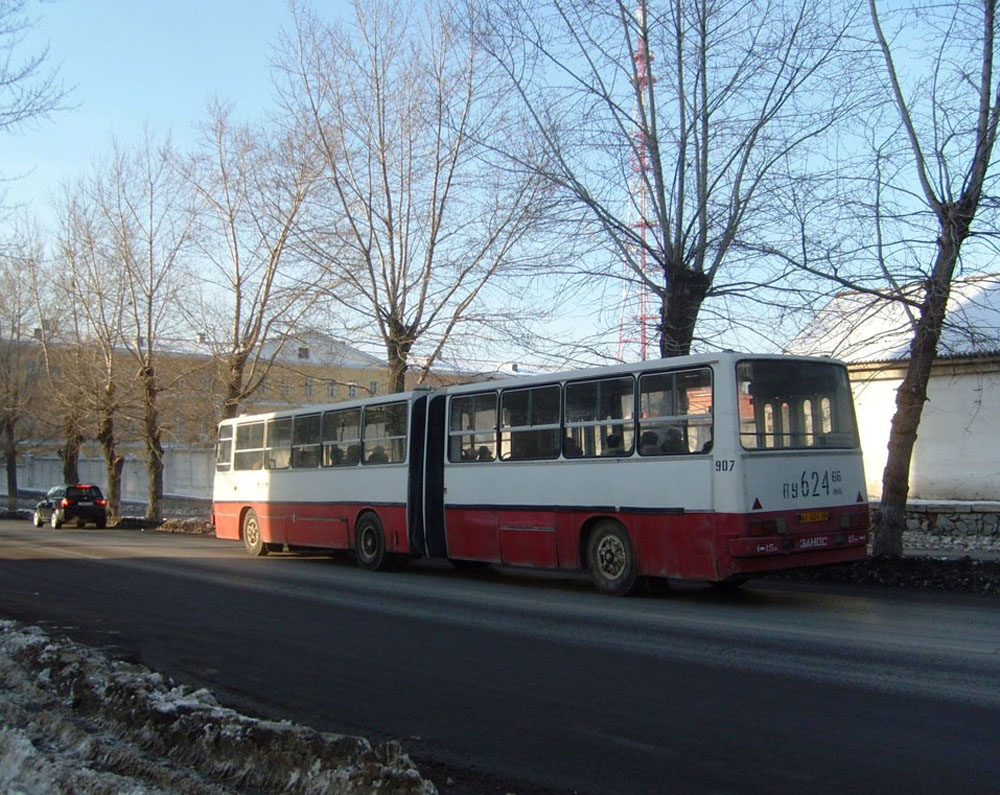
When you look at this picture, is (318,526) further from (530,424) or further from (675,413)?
(675,413)

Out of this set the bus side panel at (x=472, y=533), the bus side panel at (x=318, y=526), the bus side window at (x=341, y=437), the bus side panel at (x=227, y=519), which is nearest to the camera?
the bus side panel at (x=472, y=533)

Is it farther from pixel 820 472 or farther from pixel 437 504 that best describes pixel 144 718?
pixel 437 504

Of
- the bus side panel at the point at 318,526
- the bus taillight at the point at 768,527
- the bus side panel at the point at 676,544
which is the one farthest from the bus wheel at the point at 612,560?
the bus side panel at the point at 318,526

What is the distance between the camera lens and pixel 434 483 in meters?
15.9

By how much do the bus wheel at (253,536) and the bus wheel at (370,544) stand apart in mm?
3870

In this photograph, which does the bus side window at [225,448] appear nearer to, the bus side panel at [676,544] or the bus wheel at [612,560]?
the bus wheel at [612,560]

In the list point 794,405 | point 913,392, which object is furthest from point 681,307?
point 794,405

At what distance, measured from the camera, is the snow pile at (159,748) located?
5.16 metres

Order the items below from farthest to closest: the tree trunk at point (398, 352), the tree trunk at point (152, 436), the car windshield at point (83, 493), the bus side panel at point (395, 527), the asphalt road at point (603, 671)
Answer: the car windshield at point (83, 493) < the tree trunk at point (152, 436) < the tree trunk at point (398, 352) < the bus side panel at point (395, 527) < the asphalt road at point (603, 671)

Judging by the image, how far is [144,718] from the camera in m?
6.52

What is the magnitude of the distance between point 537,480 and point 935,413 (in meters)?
12.6

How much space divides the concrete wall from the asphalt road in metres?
10.0

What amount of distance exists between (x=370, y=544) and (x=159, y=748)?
1125cm

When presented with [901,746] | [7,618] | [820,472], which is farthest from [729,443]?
[7,618]
